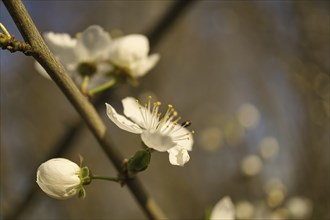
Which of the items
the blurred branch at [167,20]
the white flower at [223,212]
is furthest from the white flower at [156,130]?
the blurred branch at [167,20]

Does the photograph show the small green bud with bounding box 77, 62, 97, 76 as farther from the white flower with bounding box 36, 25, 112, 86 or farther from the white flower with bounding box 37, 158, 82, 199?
the white flower with bounding box 37, 158, 82, 199

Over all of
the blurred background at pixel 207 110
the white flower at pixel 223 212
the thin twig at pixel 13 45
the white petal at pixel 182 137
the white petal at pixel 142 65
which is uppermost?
the thin twig at pixel 13 45

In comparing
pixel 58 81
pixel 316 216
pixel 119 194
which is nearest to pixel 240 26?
pixel 119 194

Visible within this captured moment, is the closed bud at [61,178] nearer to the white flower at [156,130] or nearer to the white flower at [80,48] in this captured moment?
the white flower at [156,130]

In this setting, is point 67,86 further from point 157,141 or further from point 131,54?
point 131,54

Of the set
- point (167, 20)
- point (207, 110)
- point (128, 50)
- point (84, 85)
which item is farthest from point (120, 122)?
point (207, 110)

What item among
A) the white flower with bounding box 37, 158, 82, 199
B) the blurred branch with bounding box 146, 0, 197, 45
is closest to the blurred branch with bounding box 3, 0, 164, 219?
the white flower with bounding box 37, 158, 82, 199
